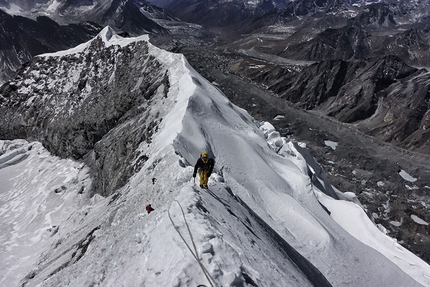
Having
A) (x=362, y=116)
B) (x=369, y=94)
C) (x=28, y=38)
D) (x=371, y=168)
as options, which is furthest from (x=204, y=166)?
(x=28, y=38)

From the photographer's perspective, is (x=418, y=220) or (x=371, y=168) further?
(x=371, y=168)

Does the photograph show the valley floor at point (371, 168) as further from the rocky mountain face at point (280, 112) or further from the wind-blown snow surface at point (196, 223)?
the wind-blown snow surface at point (196, 223)

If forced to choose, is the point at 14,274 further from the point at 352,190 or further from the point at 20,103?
the point at 352,190

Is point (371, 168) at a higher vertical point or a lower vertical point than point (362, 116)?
higher

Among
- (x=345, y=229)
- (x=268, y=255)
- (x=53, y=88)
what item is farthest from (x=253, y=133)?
(x=53, y=88)

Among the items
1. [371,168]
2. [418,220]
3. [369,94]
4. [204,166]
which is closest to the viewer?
[204,166]

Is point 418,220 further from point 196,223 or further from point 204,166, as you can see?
point 196,223
